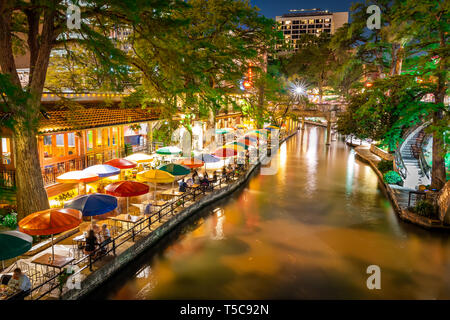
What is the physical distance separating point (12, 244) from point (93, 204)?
3260 mm

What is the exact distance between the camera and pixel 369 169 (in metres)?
34.0

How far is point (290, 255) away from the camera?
1348cm

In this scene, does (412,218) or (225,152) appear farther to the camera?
(225,152)

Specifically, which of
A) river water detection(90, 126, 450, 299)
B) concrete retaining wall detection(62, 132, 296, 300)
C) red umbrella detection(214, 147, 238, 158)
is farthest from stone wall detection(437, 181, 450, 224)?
red umbrella detection(214, 147, 238, 158)

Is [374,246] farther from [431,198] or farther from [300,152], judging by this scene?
[300,152]

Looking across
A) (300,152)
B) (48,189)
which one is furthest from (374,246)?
(300,152)

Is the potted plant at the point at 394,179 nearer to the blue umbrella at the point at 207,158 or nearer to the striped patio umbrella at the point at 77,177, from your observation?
the blue umbrella at the point at 207,158

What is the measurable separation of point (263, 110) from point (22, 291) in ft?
62.5

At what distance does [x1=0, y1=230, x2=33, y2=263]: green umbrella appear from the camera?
8383mm

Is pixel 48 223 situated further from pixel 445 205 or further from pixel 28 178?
pixel 445 205

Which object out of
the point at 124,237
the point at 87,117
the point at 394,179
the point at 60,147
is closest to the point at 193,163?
the point at 87,117

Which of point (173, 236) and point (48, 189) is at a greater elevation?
point (48, 189)
